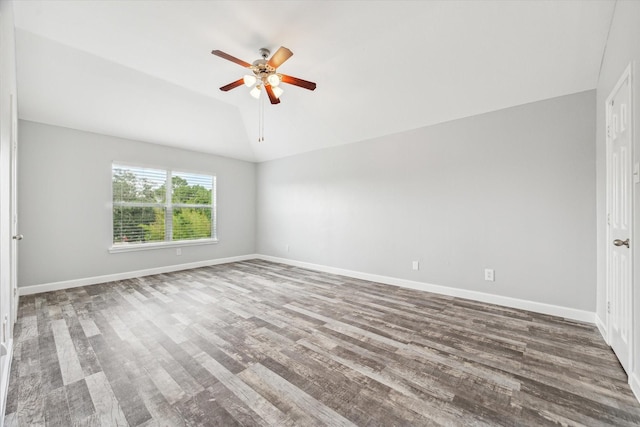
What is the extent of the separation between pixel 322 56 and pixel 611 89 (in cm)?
266

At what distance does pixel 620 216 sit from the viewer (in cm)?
201

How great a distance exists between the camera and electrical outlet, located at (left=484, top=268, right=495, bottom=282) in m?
3.23

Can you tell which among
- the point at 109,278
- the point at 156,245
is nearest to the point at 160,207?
the point at 156,245

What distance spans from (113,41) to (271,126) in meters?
2.51

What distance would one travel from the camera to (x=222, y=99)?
4320 mm

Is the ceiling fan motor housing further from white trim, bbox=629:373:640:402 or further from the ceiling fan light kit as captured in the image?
white trim, bbox=629:373:640:402

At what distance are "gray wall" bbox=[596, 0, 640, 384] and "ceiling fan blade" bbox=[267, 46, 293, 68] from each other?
7.97 ft

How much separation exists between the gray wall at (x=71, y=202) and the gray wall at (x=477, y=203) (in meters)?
3.28

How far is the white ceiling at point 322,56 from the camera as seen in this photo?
2.39 m

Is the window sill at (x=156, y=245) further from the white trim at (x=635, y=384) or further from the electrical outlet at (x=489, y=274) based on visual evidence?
the white trim at (x=635, y=384)

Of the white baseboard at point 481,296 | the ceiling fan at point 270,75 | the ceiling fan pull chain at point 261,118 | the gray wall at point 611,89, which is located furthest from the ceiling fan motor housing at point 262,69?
the white baseboard at point 481,296

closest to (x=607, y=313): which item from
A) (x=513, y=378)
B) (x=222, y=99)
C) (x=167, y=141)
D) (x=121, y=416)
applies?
(x=513, y=378)

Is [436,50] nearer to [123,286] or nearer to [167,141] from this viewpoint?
[167,141]

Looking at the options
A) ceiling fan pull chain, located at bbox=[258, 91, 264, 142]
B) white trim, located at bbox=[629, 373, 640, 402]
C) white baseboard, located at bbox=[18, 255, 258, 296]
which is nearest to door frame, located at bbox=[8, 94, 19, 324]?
white baseboard, located at bbox=[18, 255, 258, 296]
